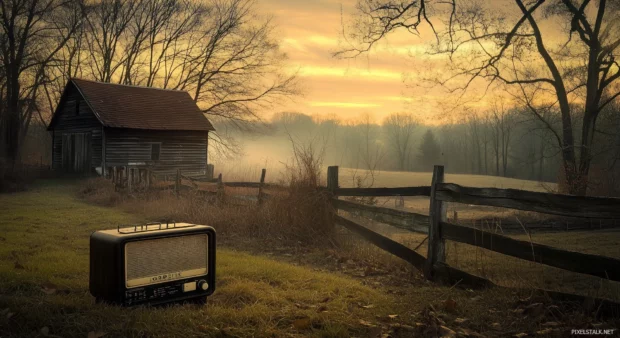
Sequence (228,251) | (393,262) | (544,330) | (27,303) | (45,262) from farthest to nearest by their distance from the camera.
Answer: (228,251), (393,262), (45,262), (27,303), (544,330)

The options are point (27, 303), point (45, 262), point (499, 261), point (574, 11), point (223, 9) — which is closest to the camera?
point (27, 303)

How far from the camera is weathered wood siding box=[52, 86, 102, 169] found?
29.0 meters

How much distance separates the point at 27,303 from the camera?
4.72 metres

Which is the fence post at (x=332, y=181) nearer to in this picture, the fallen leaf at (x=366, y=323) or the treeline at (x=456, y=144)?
the fallen leaf at (x=366, y=323)

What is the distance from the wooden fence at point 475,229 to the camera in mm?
4992

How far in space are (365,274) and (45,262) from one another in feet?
15.6

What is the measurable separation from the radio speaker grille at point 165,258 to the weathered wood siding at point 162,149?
972 inches

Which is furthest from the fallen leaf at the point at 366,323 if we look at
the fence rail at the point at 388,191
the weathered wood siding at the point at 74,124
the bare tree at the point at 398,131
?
the bare tree at the point at 398,131

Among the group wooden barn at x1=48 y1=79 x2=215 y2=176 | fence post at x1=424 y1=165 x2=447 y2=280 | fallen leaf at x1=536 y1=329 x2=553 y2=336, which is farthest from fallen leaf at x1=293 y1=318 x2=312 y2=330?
wooden barn at x1=48 y1=79 x2=215 y2=176

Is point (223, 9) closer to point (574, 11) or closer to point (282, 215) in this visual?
point (574, 11)

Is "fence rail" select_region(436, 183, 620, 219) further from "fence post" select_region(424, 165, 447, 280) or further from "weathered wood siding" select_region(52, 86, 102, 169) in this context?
"weathered wood siding" select_region(52, 86, 102, 169)

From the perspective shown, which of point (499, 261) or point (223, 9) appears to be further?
point (223, 9)

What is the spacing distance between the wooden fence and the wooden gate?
81.7 ft

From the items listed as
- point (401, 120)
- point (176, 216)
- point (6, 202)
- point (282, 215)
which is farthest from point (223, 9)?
point (401, 120)
